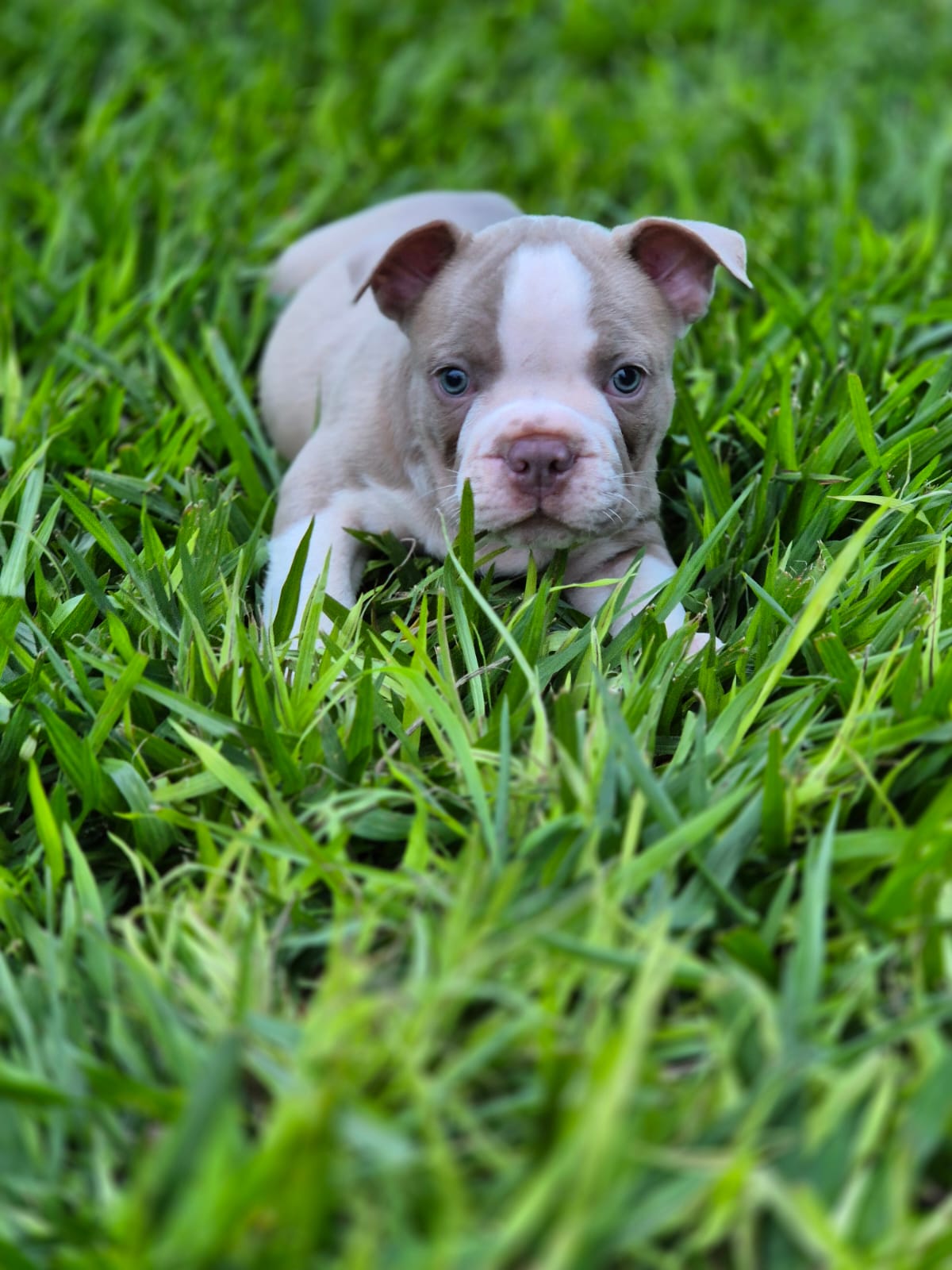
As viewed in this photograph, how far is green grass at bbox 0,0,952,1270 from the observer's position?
1827 mm

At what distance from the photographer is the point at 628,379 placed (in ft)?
11.1

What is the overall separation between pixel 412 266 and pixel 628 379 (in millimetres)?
642

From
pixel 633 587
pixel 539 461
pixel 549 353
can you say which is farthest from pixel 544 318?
pixel 633 587

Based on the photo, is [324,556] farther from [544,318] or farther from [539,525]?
[544,318]

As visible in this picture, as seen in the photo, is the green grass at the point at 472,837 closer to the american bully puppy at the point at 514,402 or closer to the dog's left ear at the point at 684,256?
the american bully puppy at the point at 514,402

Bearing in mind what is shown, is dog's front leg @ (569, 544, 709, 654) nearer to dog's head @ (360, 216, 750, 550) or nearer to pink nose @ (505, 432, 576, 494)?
dog's head @ (360, 216, 750, 550)

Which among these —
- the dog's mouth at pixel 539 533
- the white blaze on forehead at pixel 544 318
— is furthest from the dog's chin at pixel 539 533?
the white blaze on forehead at pixel 544 318

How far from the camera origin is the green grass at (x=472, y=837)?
1827 mm

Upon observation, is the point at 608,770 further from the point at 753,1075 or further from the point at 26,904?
the point at 26,904

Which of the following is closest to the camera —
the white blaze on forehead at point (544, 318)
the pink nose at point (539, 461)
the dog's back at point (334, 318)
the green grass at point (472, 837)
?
the green grass at point (472, 837)

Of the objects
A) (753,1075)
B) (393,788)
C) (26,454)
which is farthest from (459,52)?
(753,1075)

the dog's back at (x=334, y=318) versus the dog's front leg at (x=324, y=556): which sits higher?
→ the dog's back at (x=334, y=318)

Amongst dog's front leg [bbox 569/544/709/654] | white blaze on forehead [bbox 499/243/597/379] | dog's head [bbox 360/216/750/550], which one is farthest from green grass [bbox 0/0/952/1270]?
white blaze on forehead [bbox 499/243/597/379]

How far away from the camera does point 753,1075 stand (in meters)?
2.07
